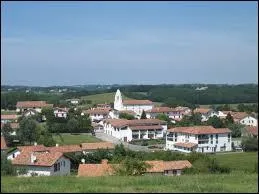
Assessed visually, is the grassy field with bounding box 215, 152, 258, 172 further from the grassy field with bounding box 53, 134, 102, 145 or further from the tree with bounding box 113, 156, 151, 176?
the grassy field with bounding box 53, 134, 102, 145

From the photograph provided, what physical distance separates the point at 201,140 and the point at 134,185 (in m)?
48.0

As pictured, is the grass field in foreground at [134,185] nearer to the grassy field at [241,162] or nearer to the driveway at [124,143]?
the grassy field at [241,162]

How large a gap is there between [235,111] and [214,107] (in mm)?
4032

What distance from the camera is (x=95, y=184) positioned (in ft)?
25.0

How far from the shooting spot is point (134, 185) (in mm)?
7629

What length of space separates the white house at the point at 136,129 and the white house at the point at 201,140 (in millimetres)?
8000

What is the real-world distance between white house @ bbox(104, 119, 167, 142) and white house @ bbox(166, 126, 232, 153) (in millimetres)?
8000

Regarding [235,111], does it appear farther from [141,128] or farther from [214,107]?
[141,128]

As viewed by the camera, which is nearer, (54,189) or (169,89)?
(54,189)

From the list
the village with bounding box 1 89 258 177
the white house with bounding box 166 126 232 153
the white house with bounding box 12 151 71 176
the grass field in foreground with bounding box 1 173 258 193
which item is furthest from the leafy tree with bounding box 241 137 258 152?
the white house with bounding box 166 126 232 153

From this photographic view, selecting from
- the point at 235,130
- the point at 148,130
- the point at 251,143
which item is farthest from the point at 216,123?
the point at 251,143

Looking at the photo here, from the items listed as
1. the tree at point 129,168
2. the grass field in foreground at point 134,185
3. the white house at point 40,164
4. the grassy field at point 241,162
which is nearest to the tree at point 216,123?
the grassy field at point 241,162

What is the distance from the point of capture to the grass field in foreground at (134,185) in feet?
22.4

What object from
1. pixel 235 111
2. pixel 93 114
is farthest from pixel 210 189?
pixel 93 114
